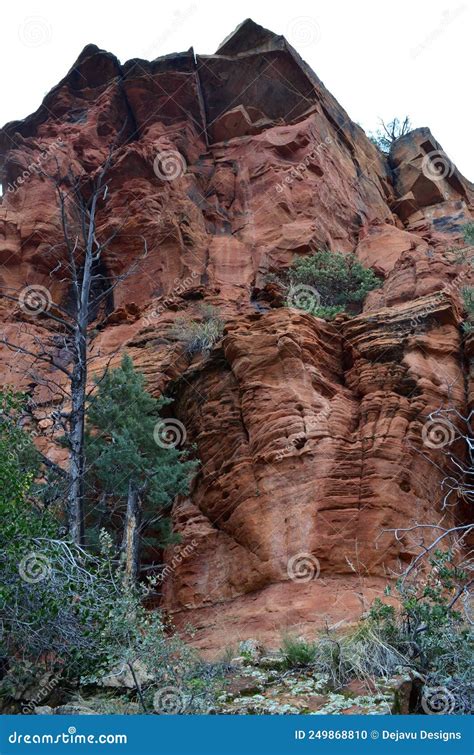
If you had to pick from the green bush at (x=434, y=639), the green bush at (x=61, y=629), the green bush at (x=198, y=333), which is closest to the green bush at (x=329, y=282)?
the green bush at (x=198, y=333)

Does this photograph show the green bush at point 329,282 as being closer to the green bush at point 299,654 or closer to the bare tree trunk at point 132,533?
the bare tree trunk at point 132,533

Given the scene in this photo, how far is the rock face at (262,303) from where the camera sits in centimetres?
1382

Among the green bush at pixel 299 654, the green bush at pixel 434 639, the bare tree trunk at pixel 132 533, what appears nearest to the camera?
the green bush at pixel 434 639

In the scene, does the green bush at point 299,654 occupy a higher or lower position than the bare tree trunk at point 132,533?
lower

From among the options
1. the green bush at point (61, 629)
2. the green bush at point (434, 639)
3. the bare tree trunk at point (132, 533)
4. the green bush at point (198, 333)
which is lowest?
the green bush at point (434, 639)

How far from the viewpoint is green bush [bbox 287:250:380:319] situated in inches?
867

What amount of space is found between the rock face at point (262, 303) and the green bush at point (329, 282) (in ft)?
3.80

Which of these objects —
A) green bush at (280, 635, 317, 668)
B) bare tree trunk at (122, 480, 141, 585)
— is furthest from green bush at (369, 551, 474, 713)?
bare tree trunk at (122, 480, 141, 585)

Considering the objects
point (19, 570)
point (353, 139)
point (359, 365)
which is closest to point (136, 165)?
point (353, 139)

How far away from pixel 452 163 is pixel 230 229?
13910 millimetres

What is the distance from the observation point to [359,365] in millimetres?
16266

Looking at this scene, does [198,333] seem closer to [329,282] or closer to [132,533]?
[329,282]

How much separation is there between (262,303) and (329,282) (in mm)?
2185

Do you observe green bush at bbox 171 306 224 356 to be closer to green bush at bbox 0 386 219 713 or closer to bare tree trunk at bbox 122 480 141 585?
bare tree trunk at bbox 122 480 141 585
